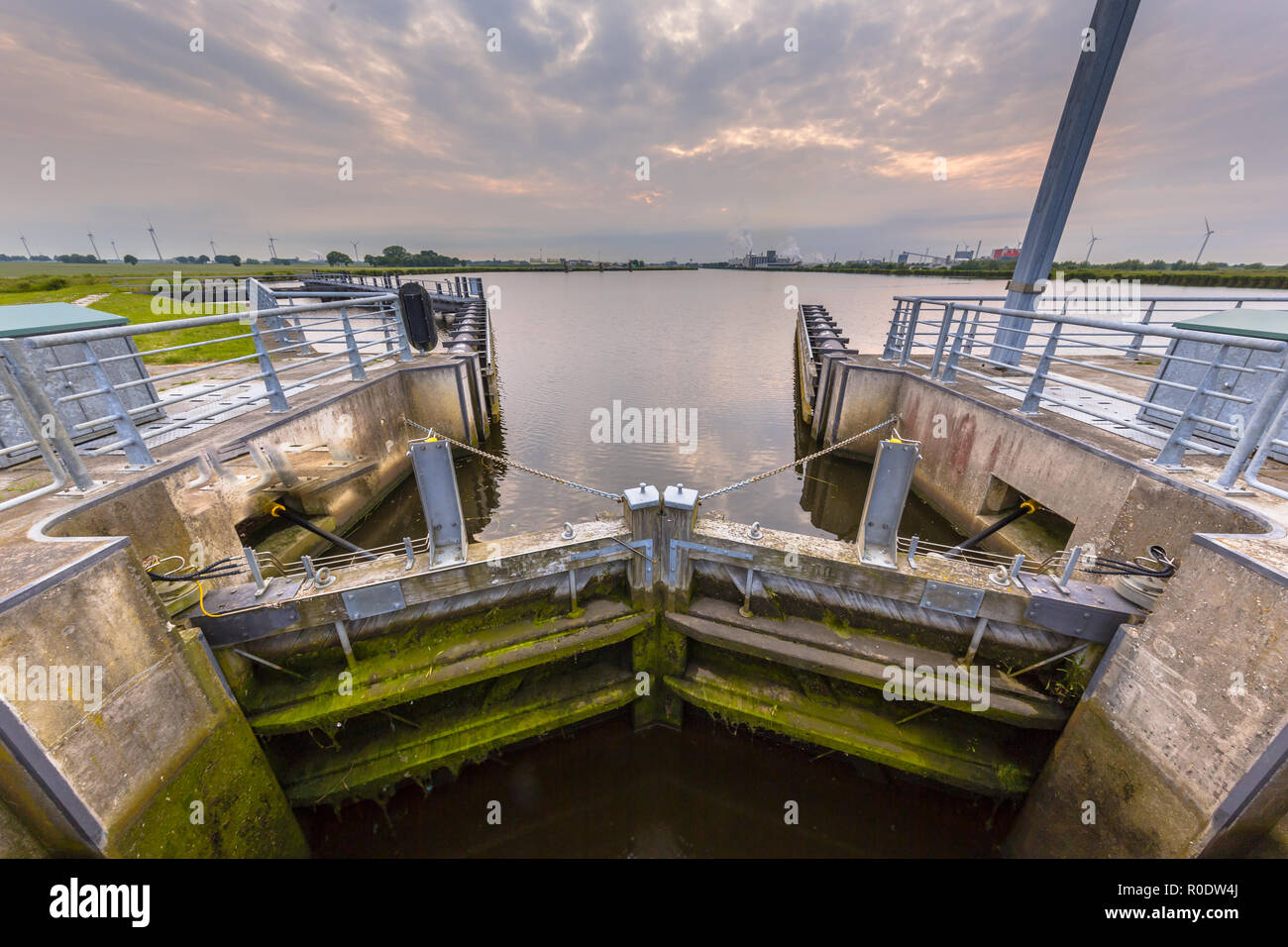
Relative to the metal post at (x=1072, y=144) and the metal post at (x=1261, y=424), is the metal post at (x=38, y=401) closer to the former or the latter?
the metal post at (x=1261, y=424)

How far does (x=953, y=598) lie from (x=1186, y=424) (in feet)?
9.73

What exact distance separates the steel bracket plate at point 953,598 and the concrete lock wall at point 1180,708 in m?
0.92

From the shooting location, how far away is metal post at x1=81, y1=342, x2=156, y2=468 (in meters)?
4.14

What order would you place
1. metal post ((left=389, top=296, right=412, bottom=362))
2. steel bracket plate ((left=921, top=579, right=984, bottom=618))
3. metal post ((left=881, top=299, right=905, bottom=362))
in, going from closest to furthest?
steel bracket plate ((left=921, top=579, right=984, bottom=618)) < metal post ((left=389, top=296, right=412, bottom=362)) < metal post ((left=881, top=299, right=905, bottom=362))

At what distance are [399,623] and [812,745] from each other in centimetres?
446

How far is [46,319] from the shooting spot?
15.4 feet

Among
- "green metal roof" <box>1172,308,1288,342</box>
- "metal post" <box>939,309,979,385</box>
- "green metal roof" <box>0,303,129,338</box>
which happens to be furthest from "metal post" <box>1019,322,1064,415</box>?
"green metal roof" <box>0,303,129,338</box>

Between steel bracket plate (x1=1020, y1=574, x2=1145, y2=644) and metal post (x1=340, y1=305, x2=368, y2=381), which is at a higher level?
metal post (x1=340, y1=305, x2=368, y2=381)

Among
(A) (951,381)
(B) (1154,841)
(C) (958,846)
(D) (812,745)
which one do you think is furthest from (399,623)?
(A) (951,381)

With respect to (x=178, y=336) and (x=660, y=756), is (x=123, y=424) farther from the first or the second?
(x=178, y=336)

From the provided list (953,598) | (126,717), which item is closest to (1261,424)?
(953,598)

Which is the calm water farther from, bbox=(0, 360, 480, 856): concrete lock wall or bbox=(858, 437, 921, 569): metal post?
bbox=(858, 437, 921, 569): metal post

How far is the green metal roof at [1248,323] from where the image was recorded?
432 cm

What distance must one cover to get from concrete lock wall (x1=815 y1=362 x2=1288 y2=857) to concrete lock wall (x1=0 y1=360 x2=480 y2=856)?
21.9ft
